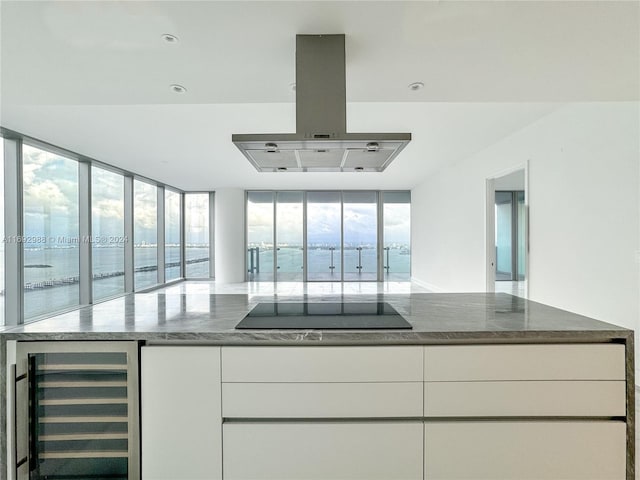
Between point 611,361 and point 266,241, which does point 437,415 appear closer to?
point 611,361

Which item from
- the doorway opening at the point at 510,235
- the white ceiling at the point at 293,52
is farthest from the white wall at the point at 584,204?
the doorway opening at the point at 510,235

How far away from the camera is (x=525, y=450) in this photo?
145 centimetres

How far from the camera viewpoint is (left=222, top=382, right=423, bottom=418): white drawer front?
1.46 m

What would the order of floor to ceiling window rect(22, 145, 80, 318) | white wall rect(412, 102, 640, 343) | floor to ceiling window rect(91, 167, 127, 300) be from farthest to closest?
floor to ceiling window rect(91, 167, 127, 300) < floor to ceiling window rect(22, 145, 80, 318) < white wall rect(412, 102, 640, 343)

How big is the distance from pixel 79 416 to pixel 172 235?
8.19 meters

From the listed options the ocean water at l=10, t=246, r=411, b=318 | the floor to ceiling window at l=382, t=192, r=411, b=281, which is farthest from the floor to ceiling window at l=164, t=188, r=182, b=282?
the floor to ceiling window at l=382, t=192, r=411, b=281

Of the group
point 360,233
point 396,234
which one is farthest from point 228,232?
point 396,234

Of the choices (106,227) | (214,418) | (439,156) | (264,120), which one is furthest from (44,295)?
(439,156)

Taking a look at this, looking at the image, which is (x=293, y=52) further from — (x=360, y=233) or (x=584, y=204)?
(x=360, y=233)

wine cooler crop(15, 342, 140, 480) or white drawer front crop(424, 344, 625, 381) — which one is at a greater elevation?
white drawer front crop(424, 344, 625, 381)

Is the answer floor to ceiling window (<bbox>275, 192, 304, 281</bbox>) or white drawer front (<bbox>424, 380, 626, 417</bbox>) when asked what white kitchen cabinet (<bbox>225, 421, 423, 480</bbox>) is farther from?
floor to ceiling window (<bbox>275, 192, 304, 281</bbox>)

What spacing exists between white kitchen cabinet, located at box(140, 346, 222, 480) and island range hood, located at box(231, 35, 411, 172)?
1.15 meters

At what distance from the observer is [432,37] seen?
1791 mm

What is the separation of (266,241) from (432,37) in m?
8.01
